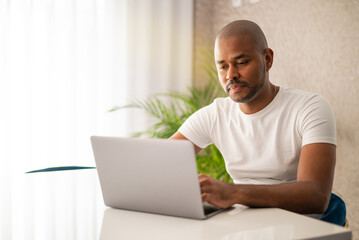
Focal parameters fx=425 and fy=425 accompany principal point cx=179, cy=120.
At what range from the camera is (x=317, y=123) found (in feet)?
5.23

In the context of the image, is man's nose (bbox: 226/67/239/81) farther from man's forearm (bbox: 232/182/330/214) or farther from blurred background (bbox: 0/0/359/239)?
blurred background (bbox: 0/0/359/239)

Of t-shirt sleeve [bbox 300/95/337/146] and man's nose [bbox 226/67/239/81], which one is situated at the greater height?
man's nose [bbox 226/67/239/81]

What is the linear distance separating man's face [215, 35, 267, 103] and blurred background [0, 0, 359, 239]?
101 centimetres

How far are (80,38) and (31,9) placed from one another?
0.41 m

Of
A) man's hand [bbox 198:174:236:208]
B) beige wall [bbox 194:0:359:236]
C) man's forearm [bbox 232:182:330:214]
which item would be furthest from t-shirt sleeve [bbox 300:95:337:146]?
beige wall [bbox 194:0:359:236]

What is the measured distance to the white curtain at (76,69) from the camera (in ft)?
9.98

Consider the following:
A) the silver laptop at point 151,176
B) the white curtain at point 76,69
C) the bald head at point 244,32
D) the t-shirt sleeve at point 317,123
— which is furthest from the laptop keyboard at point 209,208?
the white curtain at point 76,69

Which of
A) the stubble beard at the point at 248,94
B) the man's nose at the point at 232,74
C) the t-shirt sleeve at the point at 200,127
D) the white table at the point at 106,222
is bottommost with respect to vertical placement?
the white table at the point at 106,222

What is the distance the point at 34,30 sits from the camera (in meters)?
3.11

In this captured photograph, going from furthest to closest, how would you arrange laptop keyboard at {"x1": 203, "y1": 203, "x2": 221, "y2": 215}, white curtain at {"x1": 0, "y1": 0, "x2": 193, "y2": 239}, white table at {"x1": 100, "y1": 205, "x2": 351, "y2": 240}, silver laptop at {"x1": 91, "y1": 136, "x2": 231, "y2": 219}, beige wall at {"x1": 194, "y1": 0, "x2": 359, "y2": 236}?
white curtain at {"x1": 0, "y1": 0, "x2": 193, "y2": 239}
beige wall at {"x1": 194, "y1": 0, "x2": 359, "y2": 236}
laptop keyboard at {"x1": 203, "y1": 203, "x2": 221, "y2": 215}
silver laptop at {"x1": 91, "y1": 136, "x2": 231, "y2": 219}
white table at {"x1": 100, "y1": 205, "x2": 351, "y2": 240}

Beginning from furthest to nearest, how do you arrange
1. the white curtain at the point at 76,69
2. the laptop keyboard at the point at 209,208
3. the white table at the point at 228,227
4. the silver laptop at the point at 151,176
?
the white curtain at the point at 76,69, the laptop keyboard at the point at 209,208, the silver laptop at the point at 151,176, the white table at the point at 228,227

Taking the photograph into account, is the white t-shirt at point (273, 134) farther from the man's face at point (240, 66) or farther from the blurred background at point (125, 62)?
the blurred background at point (125, 62)

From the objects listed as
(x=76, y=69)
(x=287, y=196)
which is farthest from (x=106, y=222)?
(x=76, y=69)

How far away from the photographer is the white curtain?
304 cm
